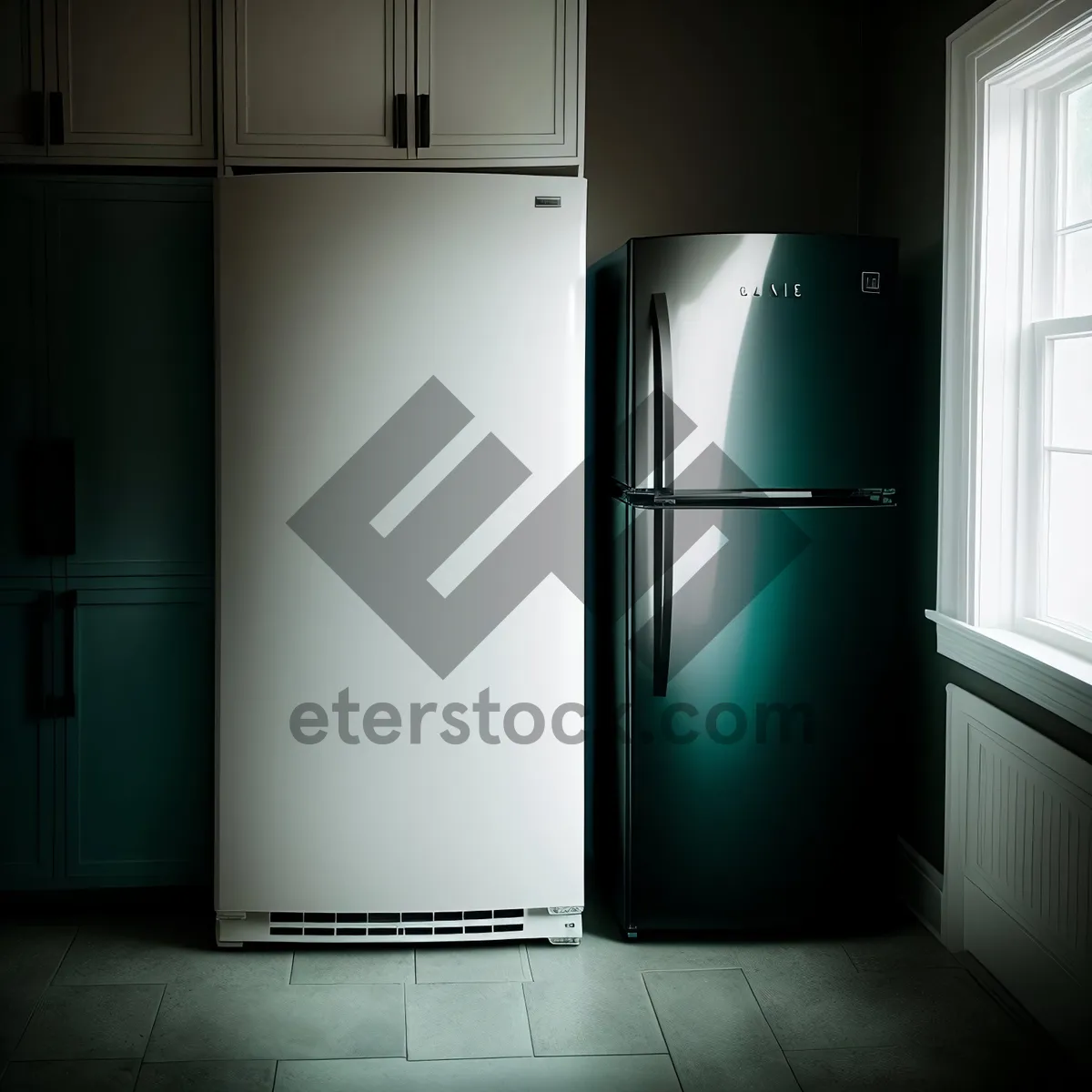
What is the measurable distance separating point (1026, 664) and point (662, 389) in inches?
37.0

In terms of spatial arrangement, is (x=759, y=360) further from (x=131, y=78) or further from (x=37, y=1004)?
(x=37, y=1004)

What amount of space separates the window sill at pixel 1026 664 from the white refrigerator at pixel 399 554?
847 millimetres

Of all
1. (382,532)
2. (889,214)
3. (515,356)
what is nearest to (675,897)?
(382,532)

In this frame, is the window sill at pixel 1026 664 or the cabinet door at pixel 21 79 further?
the cabinet door at pixel 21 79

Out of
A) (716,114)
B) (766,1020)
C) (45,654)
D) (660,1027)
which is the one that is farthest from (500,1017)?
(716,114)

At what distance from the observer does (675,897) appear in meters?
2.64

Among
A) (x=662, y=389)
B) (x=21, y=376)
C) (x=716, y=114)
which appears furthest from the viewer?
(x=716, y=114)

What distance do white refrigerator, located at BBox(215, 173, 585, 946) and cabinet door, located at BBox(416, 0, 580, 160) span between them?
22cm

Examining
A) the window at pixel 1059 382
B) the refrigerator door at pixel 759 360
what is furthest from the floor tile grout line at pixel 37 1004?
the window at pixel 1059 382

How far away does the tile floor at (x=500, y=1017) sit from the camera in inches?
83.8

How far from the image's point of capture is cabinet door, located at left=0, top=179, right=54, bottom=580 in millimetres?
2672

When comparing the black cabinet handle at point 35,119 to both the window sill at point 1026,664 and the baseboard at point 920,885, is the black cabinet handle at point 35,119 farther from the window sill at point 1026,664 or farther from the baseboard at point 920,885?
the baseboard at point 920,885

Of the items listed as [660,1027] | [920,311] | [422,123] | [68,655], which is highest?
[422,123]

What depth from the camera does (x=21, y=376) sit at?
8.86 ft
